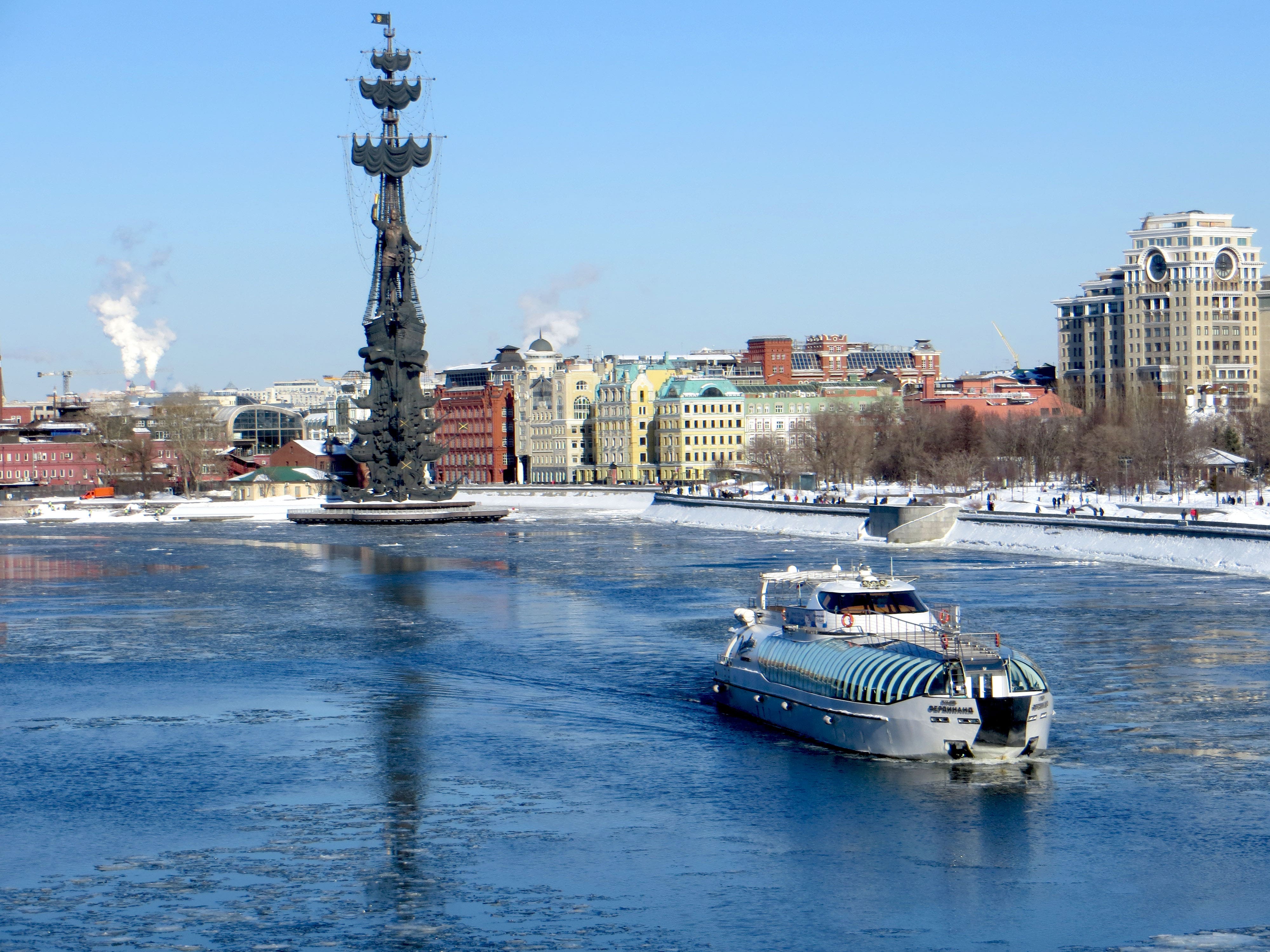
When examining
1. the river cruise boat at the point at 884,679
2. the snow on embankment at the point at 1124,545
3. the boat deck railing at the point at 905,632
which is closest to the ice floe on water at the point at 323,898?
the river cruise boat at the point at 884,679

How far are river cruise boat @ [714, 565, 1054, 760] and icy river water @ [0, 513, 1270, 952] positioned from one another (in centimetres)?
54

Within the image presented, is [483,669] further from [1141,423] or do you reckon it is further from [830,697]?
[1141,423]

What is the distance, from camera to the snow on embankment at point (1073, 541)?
7431 cm

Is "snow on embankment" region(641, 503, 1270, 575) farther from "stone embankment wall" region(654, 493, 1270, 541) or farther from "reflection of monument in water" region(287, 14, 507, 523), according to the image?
"reflection of monument in water" region(287, 14, 507, 523)

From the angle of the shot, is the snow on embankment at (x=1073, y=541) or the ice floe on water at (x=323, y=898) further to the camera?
the snow on embankment at (x=1073, y=541)

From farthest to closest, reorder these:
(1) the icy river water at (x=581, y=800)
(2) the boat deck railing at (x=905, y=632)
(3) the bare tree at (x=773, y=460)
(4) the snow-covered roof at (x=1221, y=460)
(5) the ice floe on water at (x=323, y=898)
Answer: (3) the bare tree at (x=773, y=460)
(4) the snow-covered roof at (x=1221, y=460)
(2) the boat deck railing at (x=905, y=632)
(1) the icy river water at (x=581, y=800)
(5) the ice floe on water at (x=323, y=898)

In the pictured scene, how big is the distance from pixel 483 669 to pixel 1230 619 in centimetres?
2399

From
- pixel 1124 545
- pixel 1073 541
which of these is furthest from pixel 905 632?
pixel 1073 541

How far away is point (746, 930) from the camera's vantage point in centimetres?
2272

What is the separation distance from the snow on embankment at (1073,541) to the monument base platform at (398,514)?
22.8m

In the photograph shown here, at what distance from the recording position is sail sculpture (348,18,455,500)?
14125 cm

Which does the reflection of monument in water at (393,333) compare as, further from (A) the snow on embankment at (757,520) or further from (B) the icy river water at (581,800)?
(B) the icy river water at (581,800)

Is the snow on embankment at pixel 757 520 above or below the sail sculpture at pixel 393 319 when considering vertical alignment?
below

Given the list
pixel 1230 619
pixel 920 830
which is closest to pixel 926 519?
pixel 1230 619
